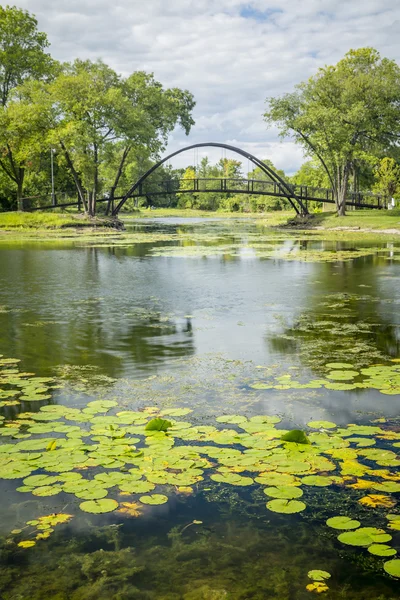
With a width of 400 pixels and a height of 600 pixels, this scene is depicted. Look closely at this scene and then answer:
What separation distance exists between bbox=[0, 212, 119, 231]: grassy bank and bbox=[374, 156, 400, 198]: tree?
85.6 feet

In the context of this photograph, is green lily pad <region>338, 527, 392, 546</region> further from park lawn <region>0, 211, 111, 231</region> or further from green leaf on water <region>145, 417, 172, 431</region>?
park lawn <region>0, 211, 111, 231</region>

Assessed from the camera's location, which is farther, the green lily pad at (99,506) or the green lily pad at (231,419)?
the green lily pad at (231,419)

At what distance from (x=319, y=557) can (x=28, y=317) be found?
8786mm

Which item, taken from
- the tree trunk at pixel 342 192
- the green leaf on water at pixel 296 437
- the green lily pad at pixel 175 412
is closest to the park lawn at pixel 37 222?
the tree trunk at pixel 342 192

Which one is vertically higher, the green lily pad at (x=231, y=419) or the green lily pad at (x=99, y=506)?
the green lily pad at (x=231, y=419)

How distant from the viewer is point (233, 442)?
507cm

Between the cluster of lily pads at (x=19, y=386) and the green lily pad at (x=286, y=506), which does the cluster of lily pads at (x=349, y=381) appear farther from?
the green lily pad at (x=286, y=506)

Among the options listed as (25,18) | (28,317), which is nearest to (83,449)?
(28,317)

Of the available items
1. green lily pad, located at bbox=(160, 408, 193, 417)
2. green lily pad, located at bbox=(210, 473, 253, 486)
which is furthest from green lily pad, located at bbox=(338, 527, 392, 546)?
green lily pad, located at bbox=(160, 408, 193, 417)

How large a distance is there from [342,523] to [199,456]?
132cm

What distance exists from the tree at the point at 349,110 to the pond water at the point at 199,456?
37190mm

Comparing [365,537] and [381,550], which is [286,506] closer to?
[365,537]

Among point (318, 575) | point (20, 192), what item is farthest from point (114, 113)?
point (318, 575)

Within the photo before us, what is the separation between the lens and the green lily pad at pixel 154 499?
4.09m
